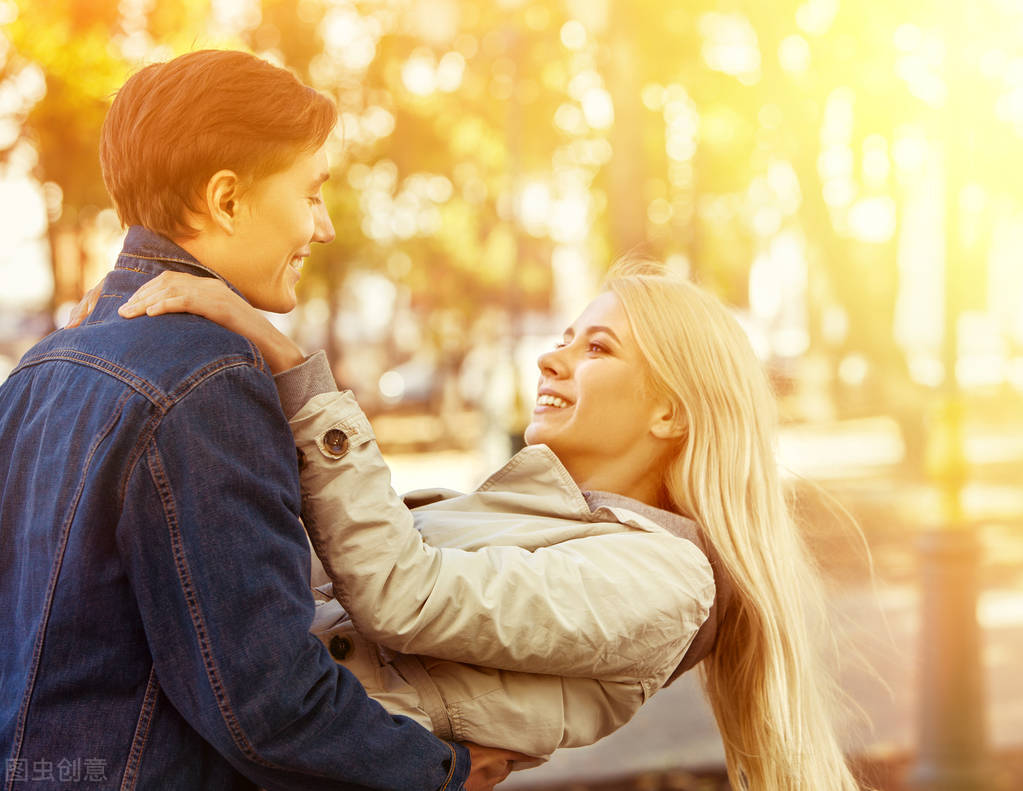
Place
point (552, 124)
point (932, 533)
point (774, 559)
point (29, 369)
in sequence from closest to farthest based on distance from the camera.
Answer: point (29, 369) < point (774, 559) < point (932, 533) < point (552, 124)

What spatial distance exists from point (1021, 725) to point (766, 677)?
532cm

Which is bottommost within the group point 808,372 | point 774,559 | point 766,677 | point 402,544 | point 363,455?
point 808,372

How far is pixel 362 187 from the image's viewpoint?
1048 inches

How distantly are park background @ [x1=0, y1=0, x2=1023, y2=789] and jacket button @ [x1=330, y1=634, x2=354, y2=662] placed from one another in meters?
0.92

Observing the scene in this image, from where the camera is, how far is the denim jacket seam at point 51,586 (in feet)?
5.97

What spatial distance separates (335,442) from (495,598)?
0.39 m

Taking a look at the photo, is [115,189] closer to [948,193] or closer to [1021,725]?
[948,193]

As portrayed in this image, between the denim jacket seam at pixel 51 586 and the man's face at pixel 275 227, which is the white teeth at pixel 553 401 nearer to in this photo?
the man's face at pixel 275 227

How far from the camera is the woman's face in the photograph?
8.97 feet

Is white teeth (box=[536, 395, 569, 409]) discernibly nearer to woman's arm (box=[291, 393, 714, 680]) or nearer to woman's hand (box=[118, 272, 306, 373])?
woman's arm (box=[291, 393, 714, 680])

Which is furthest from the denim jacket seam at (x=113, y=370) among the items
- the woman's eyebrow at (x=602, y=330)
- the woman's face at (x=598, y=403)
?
the woman's eyebrow at (x=602, y=330)

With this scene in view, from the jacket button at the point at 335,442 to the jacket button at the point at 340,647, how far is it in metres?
0.37

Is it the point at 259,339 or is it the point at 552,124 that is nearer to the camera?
the point at 259,339

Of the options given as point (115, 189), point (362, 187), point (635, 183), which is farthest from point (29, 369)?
point (362, 187)
